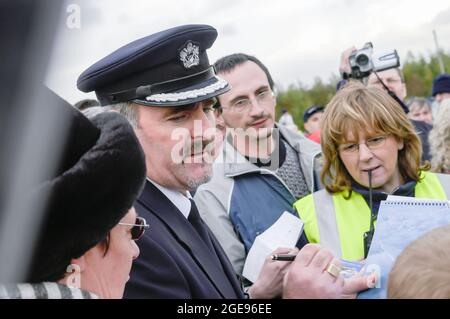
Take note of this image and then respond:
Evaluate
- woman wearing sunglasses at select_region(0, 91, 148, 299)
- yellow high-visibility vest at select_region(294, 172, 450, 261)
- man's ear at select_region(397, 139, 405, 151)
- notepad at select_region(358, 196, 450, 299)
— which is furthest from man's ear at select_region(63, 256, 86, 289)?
man's ear at select_region(397, 139, 405, 151)

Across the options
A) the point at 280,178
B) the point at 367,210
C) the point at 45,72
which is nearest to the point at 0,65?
the point at 45,72

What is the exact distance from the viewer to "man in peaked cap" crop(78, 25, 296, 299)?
1492 mm

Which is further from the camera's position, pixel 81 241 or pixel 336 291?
pixel 336 291

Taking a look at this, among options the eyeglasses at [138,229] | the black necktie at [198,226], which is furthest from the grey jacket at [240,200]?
the eyeglasses at [138,229]

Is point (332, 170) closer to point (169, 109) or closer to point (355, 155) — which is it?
point (355, 155)

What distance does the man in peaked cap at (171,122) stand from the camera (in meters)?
1.49

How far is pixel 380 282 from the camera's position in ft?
4.52

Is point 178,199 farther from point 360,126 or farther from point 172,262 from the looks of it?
point 360,126

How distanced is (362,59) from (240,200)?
986mm

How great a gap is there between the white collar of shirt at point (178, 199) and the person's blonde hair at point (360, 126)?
581 mm

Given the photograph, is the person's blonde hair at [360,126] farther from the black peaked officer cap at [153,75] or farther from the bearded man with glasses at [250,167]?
the black peaked officer cap at [153,75]

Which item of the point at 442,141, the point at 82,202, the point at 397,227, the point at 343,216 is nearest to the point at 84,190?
the point at 82,202

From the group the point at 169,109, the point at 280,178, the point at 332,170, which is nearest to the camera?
the point at 169,109
